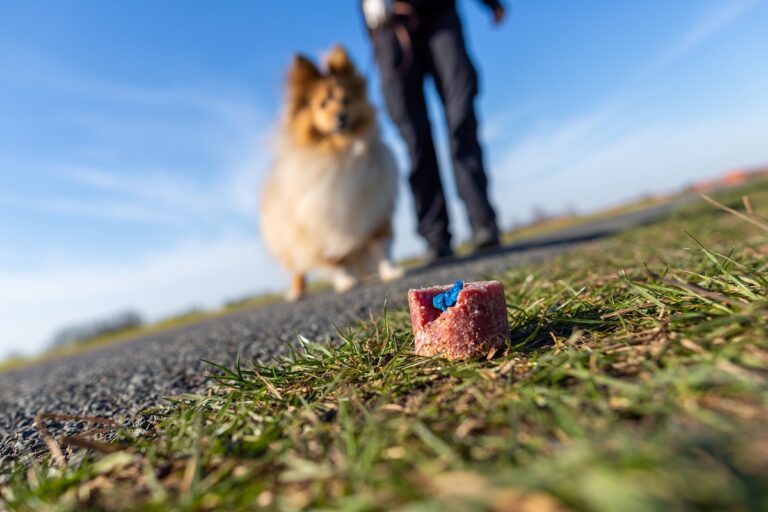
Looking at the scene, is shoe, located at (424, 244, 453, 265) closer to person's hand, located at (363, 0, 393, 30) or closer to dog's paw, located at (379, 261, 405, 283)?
dog's paw, located at (379, 261, 405, 283)

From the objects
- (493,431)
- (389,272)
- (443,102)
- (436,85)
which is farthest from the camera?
(436,85)

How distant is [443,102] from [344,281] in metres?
1.96

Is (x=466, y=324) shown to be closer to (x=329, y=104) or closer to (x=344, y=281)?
(x=344, y=281)

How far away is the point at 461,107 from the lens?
4.47 meters

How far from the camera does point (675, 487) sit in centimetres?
49

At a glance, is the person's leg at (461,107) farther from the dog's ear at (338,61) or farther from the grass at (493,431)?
the grass at (493,431)

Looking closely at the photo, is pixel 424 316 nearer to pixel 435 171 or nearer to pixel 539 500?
pixel 539 500

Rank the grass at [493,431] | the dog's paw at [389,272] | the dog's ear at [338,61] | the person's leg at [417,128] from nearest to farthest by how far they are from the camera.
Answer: the grass at [493,431] < the dog's paw at [389,272] < the person's leg at [417,128] < the dog's ear at [338,61]

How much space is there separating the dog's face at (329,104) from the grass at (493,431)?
378cm

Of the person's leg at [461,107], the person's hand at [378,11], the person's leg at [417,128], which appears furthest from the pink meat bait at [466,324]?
the person's hand at [378,11]

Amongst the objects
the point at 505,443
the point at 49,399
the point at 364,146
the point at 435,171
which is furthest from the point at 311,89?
the point at 505,443

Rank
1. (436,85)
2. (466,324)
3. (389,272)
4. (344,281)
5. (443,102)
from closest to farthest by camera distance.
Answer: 1. (466,324)
2. (389,272)
3. (344,281)
4. (443,102)
5. (436,85)

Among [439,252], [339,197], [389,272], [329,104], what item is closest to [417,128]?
[329,104]

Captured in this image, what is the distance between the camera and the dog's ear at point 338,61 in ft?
16.1
